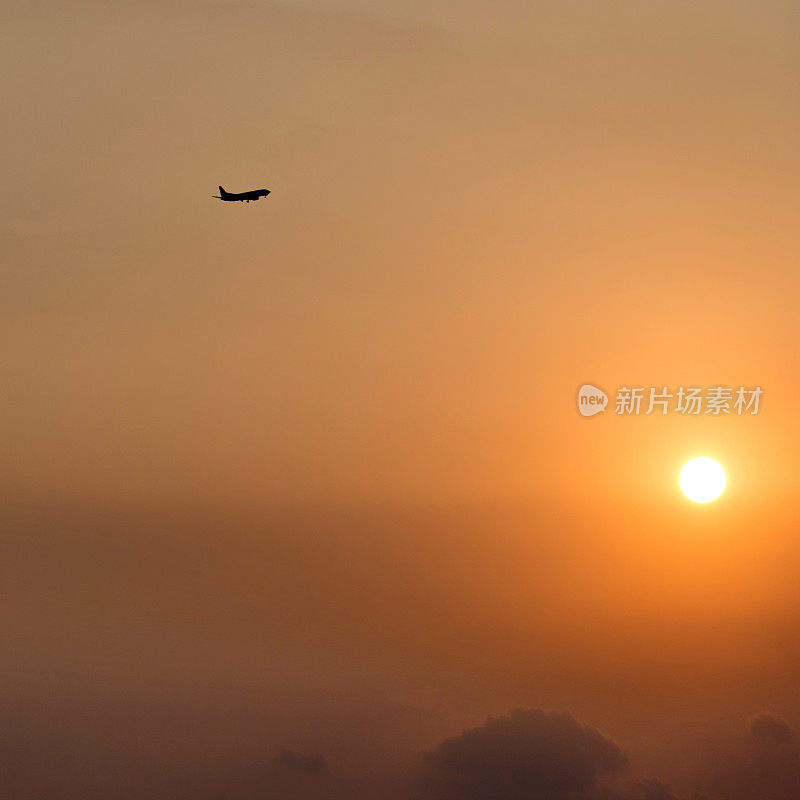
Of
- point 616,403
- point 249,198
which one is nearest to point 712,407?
point 616,403

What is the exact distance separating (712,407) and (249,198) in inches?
2100

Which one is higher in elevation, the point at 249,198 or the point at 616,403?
the point at 249,198

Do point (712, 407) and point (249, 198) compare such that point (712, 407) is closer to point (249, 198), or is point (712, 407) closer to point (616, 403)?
point (616, 403)

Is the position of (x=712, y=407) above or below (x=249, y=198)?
below

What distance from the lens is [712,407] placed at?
302 ft

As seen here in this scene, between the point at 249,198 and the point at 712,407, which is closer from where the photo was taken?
the point at 712,407

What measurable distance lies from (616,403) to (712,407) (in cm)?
944

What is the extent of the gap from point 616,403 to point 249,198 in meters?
45.0

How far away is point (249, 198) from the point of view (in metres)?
99.7
